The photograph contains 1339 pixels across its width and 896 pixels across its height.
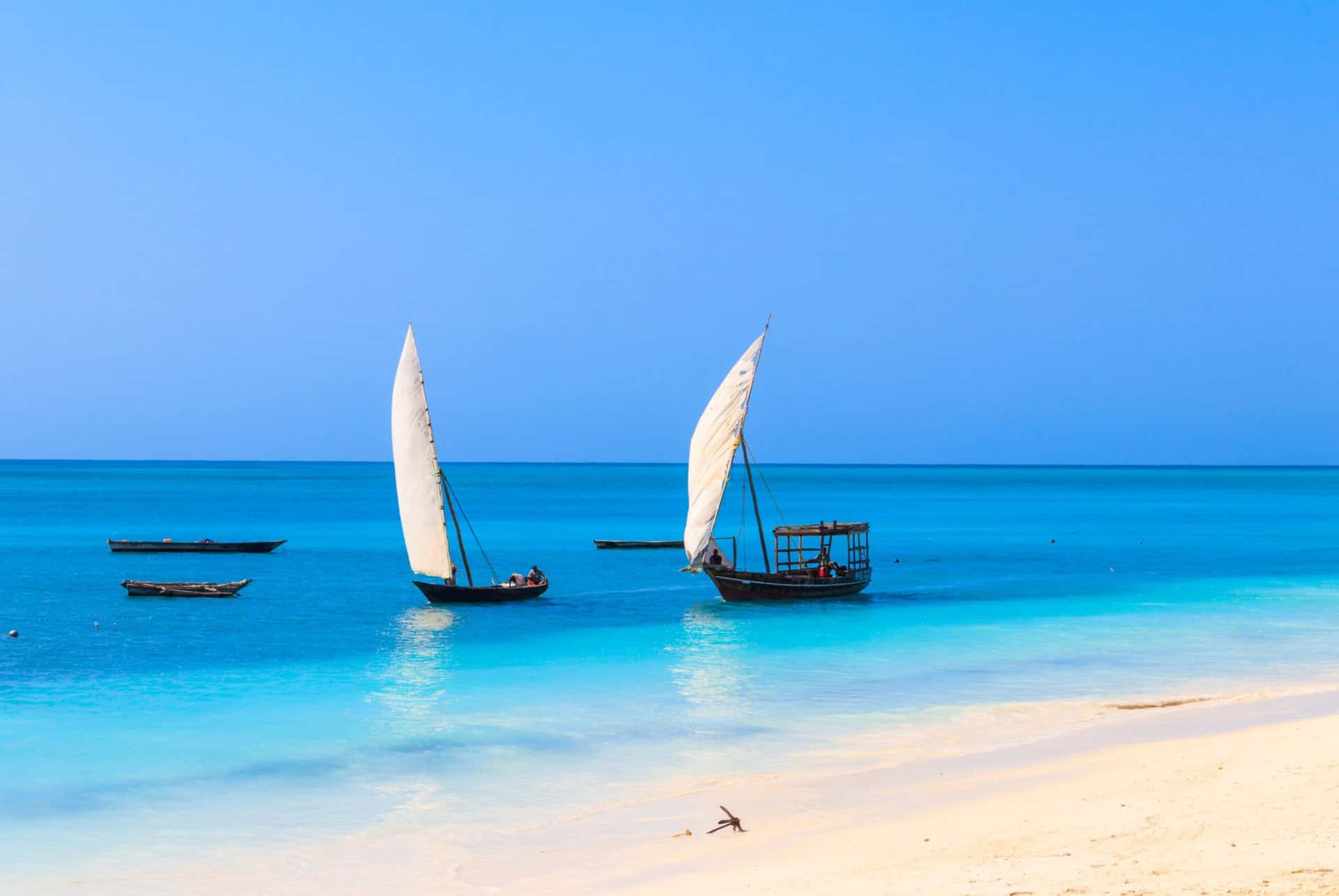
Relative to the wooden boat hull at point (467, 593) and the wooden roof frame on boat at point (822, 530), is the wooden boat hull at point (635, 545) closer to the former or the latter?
the wooden roof frame on boat at point (822, 530)

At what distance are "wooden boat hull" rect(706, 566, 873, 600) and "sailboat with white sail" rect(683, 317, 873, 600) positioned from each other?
2cm

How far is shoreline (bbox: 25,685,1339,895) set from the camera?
437 inches

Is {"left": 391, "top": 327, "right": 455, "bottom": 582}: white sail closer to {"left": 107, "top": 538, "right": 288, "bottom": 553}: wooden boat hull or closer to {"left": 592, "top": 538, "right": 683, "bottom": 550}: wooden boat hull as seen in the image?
{"left": 107, "top": 538, "right": 288, "bottom": 553}: wooden boat hull

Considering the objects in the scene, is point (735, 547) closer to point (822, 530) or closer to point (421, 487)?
point (822, 530)

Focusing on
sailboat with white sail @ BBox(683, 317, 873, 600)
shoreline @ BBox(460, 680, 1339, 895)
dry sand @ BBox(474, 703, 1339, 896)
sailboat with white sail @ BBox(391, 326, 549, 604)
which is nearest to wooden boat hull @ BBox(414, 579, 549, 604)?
sailboat with white sail @ BBox(391, 326, 549, 604)

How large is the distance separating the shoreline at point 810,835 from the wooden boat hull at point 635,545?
4732 centimetres

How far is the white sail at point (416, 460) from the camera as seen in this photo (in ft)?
121

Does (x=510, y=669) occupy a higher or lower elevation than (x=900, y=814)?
lower

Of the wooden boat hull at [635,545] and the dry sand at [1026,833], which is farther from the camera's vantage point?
the wooden boat hull at [635,545]

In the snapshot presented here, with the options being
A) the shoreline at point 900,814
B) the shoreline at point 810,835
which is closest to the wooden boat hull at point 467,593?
the shoreline at point 810,835

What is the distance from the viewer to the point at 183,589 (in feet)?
133

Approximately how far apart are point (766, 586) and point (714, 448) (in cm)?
Answer: 490

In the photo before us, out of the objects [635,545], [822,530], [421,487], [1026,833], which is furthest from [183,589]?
[1026,833]

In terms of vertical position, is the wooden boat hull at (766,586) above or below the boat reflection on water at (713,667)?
above
